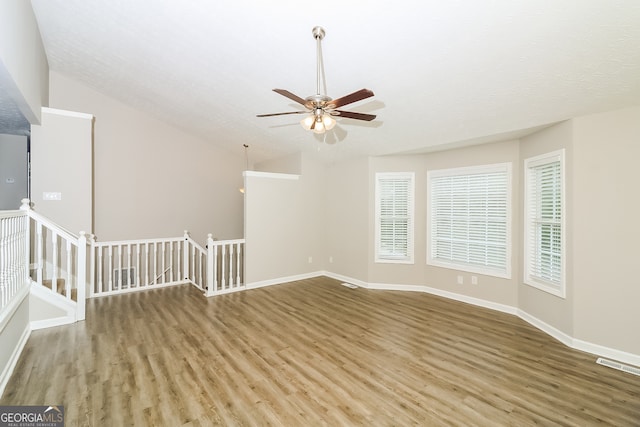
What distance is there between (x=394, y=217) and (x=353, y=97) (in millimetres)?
3654

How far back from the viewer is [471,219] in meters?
4.85

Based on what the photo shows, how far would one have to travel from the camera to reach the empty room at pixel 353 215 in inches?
93.6

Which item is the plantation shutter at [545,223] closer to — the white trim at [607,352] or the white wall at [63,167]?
the white trim at [607,352]

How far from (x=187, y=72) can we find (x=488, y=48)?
3.89 m

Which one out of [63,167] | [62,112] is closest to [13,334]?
[63,167]

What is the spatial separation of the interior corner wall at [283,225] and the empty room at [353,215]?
55 mm

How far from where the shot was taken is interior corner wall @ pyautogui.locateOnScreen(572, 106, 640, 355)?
2992mm

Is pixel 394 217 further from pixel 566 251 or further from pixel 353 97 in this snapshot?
pixel 353 97

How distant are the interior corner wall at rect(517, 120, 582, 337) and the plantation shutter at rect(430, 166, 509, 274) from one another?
0.54 metres

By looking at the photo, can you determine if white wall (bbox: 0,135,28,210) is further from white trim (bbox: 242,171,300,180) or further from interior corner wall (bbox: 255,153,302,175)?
interior corner wall (bbox: 255,153,302,175)

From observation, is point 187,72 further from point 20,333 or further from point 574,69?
point 574,69

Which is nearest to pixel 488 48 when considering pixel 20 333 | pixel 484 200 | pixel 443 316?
pixel 484 200

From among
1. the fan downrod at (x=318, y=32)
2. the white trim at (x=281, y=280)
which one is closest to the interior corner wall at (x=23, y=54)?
the fan downrod at (x=318, y=32)

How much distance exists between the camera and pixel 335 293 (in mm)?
5387
